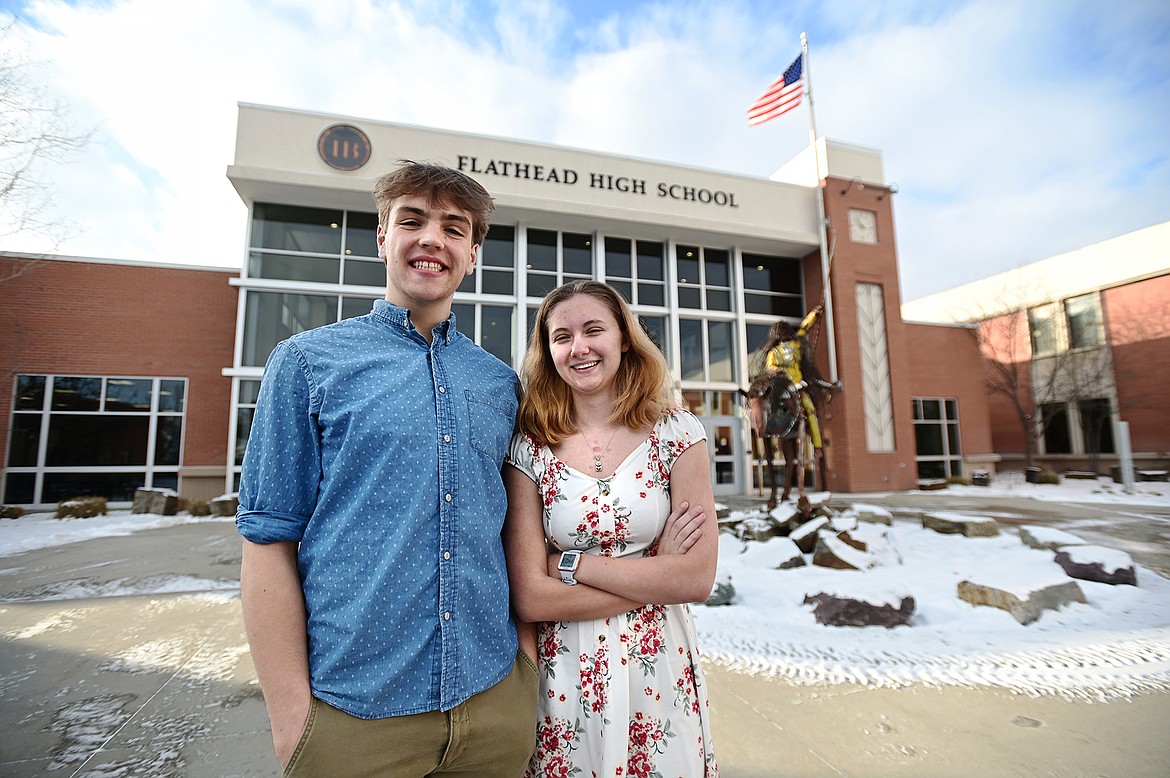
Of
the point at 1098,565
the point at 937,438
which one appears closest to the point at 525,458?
the point at 1098,565

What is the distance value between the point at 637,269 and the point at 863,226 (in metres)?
7.00

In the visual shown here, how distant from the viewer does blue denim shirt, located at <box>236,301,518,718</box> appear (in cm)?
115

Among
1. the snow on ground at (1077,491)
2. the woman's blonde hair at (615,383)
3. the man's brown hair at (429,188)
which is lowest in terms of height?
the snow on ground at (1077,491)

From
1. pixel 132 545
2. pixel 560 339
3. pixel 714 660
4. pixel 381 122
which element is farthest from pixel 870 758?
pixel 381 122

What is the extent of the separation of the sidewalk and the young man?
1.59 meters

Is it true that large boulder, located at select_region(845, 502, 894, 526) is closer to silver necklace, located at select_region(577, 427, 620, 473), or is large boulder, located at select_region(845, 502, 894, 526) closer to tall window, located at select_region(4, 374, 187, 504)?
silver necklace, located at select_region(577, 427, 620, 473)

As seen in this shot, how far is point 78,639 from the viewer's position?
3.69 m

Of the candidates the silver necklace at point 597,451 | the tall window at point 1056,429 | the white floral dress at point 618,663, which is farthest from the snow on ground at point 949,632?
the tall window at point 1056,429

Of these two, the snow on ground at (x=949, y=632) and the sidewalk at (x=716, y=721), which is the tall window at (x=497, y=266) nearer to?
the snow on ground at (x=949, y=632)

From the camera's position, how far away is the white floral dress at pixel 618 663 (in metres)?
1.45

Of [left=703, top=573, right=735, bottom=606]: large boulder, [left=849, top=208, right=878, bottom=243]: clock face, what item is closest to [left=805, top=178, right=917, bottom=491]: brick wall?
[left=849, top=208, right=878, bottom=243]: clock face

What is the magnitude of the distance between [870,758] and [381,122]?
50.6ft

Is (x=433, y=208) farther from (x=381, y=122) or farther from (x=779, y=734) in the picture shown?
(x=381, y=122)

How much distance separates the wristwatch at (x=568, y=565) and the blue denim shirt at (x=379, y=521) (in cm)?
17
